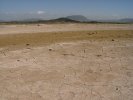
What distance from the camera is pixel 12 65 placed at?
8.80 meters

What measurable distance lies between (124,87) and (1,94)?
3487 millimetres

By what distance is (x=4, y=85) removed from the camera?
22.4 feet

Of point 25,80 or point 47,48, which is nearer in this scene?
point 25,80

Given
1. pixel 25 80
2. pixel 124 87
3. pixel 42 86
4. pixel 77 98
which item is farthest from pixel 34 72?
pixel 124 87

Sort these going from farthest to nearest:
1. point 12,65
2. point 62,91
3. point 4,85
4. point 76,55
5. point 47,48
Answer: point 47,48, point 76,55, point 12,65, point 4,85, point 62,91

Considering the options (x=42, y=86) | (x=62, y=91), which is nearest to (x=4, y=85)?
(x=42, y=86)

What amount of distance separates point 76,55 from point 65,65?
163 cm

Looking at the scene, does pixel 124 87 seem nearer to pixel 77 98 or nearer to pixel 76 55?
pixel 77 98

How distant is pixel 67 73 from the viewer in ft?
26.1

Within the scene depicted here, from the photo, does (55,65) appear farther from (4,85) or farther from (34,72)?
(4,85)

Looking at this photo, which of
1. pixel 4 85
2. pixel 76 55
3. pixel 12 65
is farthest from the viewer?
pixel 76 55

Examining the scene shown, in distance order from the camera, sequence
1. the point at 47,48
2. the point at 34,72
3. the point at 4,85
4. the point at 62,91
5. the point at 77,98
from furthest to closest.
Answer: the point at 47,48, the point at 34,72, the point at 4,85, the point at 62,91, the point at 77,98

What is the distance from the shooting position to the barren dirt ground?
20.4 ft

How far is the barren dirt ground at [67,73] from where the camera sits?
6219 millimetres
